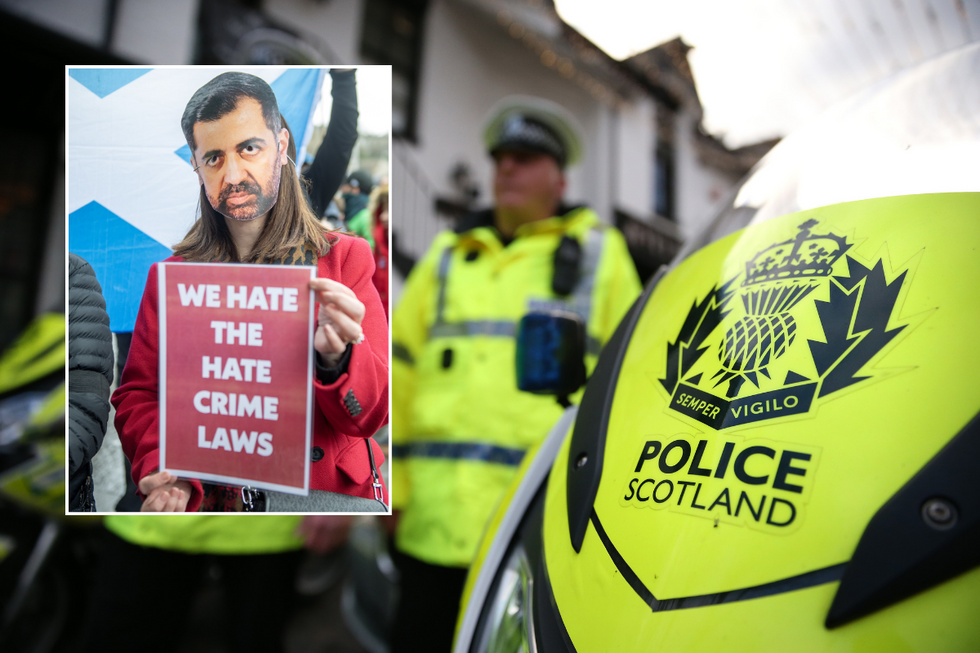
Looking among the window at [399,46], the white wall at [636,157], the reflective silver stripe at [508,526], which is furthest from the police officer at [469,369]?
the white wall at [636,157]

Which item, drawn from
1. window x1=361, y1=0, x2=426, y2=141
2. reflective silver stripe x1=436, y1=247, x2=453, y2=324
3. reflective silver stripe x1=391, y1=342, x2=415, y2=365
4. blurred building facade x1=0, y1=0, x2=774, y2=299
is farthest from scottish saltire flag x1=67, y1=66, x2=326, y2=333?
window x1=361, y1=0, x2=426, y2=141

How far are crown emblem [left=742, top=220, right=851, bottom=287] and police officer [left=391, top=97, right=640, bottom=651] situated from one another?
87cm

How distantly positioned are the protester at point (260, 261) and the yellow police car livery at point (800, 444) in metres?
0.32

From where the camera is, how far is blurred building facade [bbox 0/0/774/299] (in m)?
4.02

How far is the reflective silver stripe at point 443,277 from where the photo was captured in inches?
79.2

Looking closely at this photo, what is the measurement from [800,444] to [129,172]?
0.91 meters

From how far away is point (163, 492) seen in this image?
30.5 inches

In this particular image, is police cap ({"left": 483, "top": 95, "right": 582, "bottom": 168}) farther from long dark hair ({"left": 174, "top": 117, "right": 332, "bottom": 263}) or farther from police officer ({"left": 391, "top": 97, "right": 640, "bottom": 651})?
long dark hair ({"left": 174, "top": 117, "right": 332, "bottom": 263})

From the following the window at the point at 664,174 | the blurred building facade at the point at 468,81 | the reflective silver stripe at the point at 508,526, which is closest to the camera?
the reflective silver stripe at the point at 508,526

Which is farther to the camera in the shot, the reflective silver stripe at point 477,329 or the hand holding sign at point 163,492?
the reflective silver stripe at point 477,329

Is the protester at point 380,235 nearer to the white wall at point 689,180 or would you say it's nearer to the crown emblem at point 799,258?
the crown emblem at point 799,258

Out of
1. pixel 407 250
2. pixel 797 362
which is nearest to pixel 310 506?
pixel 797 362

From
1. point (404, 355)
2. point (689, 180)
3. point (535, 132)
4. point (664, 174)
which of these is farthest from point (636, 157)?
point (404, 355)

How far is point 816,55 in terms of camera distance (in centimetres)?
199
